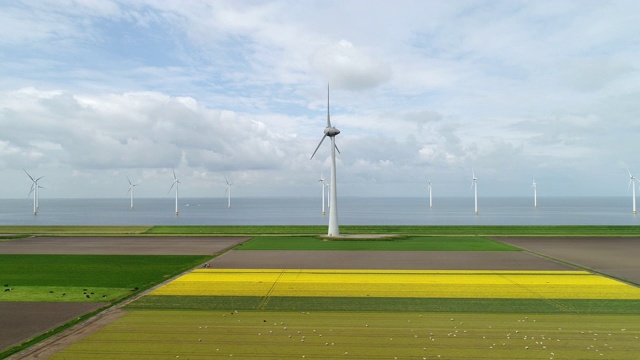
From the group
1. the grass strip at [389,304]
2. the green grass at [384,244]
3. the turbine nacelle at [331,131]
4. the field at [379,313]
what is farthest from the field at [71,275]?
the turbine nacelle at [331,131]

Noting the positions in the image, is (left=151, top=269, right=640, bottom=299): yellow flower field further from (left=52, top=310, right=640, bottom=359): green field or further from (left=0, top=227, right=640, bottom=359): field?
(left=52, top=310, right=640, bottom=359): green field

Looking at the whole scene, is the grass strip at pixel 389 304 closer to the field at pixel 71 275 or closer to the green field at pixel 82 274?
the field at pixel 71 275

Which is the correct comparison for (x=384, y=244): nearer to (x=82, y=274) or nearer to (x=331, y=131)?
(x=331, y=131)

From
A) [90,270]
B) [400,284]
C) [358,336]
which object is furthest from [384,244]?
[358,336]

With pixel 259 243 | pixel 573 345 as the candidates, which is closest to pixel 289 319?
pixel 573 345

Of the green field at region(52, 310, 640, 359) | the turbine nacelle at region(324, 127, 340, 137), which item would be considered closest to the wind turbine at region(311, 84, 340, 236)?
the turbine nacelle at region(324, 127, 340, 137)

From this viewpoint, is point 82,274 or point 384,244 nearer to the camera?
point 82,274

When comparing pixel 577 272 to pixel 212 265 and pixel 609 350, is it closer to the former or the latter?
pixel 609 350
